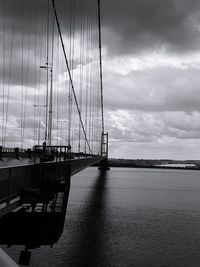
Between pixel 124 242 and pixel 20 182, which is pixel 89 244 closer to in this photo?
pixel 124 242

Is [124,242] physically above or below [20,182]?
below

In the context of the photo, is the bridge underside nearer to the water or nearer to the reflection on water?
the reflection on water

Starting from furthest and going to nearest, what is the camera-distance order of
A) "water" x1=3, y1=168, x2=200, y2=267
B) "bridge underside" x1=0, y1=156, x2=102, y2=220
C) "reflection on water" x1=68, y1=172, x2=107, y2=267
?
1. "water" x1=3, y1=168, x2=200, y2=267
2. "reflection on water" x1=68, y1=172, x2=107, y2=267
3. "bridge underside" x1=0, y1=156, x2=102, y2=220

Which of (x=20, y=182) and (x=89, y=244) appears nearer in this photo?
(x=20, y=182)

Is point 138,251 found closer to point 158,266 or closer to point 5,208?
point 158,266

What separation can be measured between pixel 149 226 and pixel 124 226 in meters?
1.61

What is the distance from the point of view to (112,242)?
17844 millimetres

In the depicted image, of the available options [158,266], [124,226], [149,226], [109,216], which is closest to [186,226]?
[149,226]

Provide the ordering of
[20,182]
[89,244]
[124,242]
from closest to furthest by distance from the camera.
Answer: [20,182] < [89,244] < [124,242]

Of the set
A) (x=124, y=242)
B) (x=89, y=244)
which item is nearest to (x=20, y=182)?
(x=89, y=244)

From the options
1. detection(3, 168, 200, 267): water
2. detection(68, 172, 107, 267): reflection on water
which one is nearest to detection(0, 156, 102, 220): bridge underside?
detection(68, 172, 107, 267): reflection on water

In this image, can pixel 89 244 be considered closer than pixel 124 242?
Yes

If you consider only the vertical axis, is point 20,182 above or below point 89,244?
above

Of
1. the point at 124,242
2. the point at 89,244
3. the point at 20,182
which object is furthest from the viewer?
the point at 124,242
